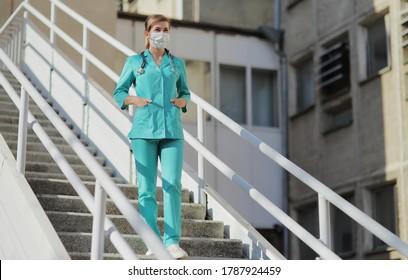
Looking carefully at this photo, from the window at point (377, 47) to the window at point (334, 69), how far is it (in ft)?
1.89

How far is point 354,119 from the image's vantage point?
15.7m

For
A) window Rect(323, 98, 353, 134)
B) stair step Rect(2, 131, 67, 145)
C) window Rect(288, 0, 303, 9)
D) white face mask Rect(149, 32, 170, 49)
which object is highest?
window Rect(288, 0, 303, 9)

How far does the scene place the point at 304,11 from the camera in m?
17.7

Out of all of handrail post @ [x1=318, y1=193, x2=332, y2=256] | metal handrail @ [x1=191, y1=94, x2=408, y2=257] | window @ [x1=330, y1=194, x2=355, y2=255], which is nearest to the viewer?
metal handrail @ [x1=191, y1=94, x2=408, y2=257]

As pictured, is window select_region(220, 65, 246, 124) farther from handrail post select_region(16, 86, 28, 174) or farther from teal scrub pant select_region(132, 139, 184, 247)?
teal scrub pant select_region(132, 139, 184, 247)

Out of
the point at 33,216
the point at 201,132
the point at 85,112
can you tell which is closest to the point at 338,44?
the point at 85,112

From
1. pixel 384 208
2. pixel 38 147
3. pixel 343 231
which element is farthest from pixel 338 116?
pixel 38 147

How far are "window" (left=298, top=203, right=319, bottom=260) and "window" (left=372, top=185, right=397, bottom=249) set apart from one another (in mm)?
1937

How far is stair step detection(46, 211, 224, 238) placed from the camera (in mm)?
5965

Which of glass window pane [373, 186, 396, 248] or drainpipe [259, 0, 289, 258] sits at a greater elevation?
drainpipe [259, 0, 289, 258]

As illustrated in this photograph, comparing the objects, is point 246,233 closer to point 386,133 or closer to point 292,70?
point 386,133

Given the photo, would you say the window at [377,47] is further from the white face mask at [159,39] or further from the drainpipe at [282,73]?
the white face mask at [159,39]

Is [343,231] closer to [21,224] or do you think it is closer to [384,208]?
[384,208]

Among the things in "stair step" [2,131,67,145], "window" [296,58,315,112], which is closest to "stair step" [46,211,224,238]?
"stair step" [2,131,67,145]
